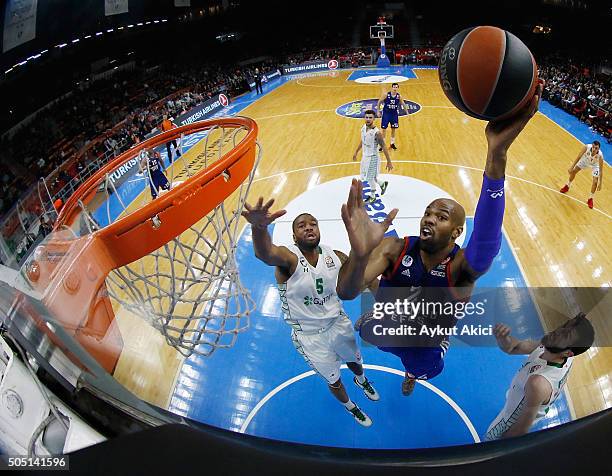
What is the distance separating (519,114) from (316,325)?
187cm

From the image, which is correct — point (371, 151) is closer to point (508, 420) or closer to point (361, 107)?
point (508, 420)

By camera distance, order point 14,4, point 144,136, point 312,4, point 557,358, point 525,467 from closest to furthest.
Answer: point 525,467, point 14,4, point 557,358, point 144,136, point 312,4

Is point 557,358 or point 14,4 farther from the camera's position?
point 557,358

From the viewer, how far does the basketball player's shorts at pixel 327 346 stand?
9.19ft

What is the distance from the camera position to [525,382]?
7.40 feet

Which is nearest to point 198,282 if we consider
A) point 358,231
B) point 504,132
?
point 358,231

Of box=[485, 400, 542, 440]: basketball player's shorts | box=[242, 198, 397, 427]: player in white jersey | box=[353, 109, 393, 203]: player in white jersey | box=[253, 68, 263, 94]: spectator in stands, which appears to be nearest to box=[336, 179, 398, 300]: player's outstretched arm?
box=[242, 198, 397, 427]: player in white jersey

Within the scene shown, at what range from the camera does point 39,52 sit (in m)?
1.90

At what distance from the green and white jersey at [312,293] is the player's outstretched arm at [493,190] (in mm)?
953

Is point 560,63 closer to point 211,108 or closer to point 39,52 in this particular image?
point 211,108

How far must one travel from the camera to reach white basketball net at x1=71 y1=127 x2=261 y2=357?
2.72 m

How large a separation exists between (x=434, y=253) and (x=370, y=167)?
4057 mm

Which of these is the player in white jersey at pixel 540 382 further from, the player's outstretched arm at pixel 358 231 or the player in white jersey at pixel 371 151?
the player in white jersey at pixel 371 151

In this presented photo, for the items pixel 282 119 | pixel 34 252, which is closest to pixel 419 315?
pixel 34 252
